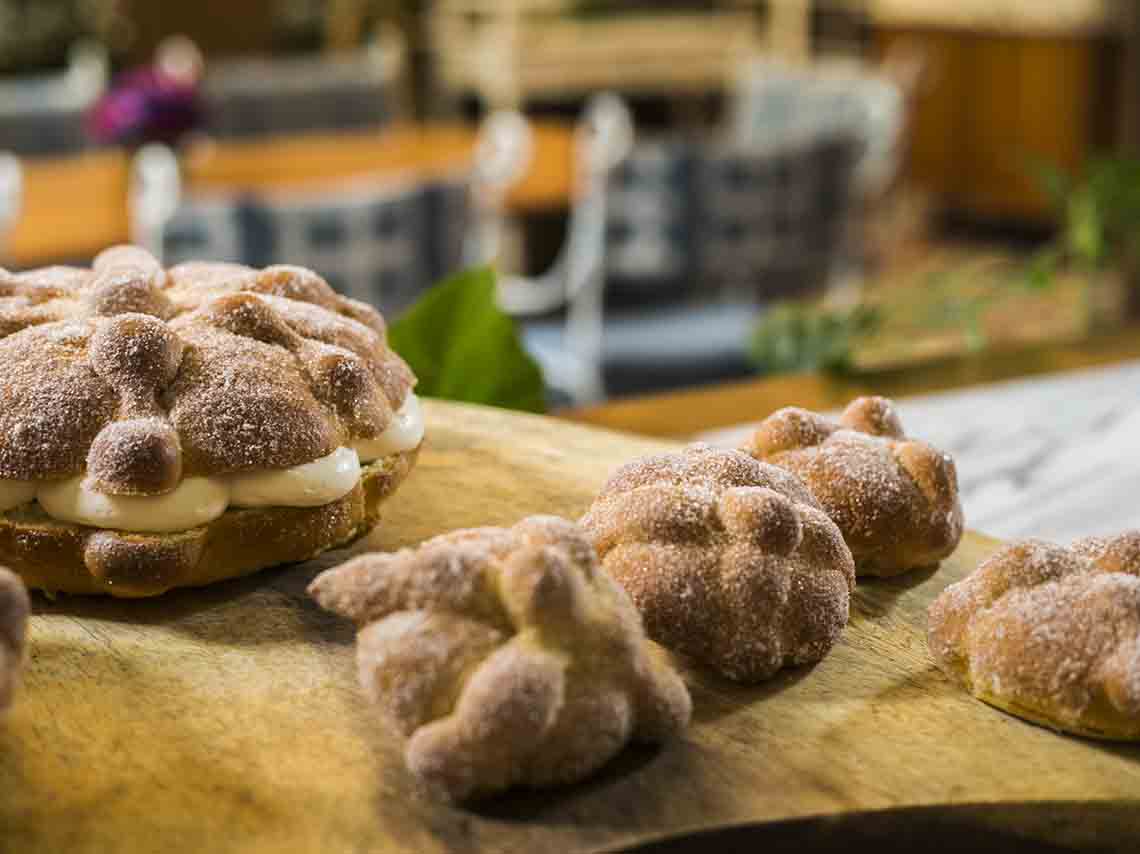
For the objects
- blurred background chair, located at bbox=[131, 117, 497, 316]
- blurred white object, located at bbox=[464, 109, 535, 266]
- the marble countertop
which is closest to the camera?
the marble countertop

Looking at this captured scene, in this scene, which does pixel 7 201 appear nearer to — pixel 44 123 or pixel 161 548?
pixel 44 123

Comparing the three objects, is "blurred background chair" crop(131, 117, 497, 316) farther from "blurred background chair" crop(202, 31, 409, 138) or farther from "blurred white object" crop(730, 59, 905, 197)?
"blurred background chair" crop(202, 31, 409, 138)

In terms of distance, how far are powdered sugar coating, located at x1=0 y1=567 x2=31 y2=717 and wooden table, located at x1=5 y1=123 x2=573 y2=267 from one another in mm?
2180

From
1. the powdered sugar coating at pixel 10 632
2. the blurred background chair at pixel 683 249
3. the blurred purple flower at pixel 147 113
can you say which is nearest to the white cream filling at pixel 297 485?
the powdered sugar coating at pixel 10 632

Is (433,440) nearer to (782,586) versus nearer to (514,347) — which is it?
(514,347)

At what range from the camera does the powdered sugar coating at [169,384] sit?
811 millimetres

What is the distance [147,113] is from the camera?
2992mm

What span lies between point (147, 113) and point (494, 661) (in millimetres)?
2603

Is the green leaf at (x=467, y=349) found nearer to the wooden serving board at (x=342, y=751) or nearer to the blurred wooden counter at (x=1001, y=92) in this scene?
the wooden serving board at (x=342, y=751)

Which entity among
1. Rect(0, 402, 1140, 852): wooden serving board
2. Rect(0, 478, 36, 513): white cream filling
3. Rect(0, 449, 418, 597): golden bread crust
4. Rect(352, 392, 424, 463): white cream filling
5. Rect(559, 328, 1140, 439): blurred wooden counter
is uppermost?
Rect(0, 478, 36, 513): white cream filling

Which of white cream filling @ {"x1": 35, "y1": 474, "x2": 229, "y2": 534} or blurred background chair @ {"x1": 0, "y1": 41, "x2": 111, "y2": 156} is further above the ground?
white cream filling @ {"x1": 35, "y1": 474, "x2": 229, "y2": 534}

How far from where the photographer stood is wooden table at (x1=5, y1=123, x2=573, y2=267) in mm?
2750

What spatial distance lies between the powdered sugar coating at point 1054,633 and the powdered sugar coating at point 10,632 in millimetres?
448

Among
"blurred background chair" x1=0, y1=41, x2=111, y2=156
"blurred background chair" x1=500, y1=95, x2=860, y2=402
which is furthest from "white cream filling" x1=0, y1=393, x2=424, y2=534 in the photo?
"blurred background chair" x1=0, y1=41, x2=111, y2=156
